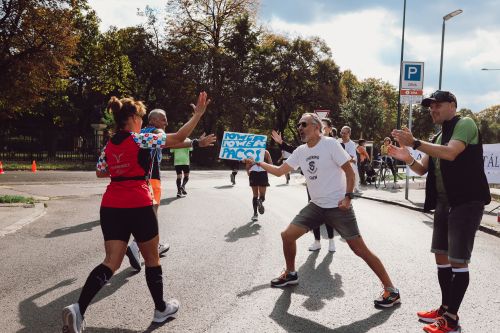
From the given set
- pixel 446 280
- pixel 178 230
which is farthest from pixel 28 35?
pixel 446 280

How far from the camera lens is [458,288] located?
391 centimetres

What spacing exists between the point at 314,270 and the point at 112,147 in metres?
3.13

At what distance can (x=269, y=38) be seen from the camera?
48.8 metres

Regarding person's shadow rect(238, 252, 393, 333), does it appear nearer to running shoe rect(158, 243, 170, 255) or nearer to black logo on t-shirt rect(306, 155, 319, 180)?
black logo on t-shirt rect(306, 155, 319, 180)

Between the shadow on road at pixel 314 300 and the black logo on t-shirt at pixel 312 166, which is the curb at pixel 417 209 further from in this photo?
the black logo on t-shirt at pixel 312 166

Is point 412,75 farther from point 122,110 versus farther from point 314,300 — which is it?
point 122,110

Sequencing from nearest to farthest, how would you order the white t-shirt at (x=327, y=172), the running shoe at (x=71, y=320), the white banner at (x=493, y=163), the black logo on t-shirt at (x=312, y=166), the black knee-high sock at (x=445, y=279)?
the running shoe at (x=71, y=320), the black knee-high sock at (x=445, y=279), the white t-shirt at (x=327, y=172), the black logo on t-shirt at (x=312, y=166), the white banner at (x=493, y=163)

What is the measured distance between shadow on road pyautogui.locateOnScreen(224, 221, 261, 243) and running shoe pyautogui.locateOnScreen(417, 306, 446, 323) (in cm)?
379

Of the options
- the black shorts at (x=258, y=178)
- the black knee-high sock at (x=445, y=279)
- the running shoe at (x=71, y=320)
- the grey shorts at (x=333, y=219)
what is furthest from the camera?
the black shorts at (x=258, y=178)

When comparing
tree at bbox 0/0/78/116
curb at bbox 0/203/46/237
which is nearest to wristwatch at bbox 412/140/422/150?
curb at bbox 0/203/46/237

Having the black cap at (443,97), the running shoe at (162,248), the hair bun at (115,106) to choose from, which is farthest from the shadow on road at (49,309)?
the black cap at (443,97)

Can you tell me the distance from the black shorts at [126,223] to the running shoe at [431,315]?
2479 mm

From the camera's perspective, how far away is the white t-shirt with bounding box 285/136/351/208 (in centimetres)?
489

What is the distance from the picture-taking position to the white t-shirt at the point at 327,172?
16.0 ft
